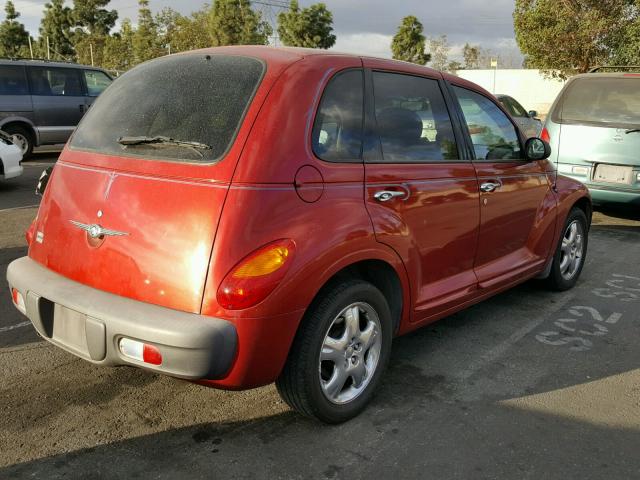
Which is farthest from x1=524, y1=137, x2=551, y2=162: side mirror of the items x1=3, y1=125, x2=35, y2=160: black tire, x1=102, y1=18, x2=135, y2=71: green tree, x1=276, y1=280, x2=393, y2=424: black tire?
x1=102, y1=18, x2=135, y2=71: green tree

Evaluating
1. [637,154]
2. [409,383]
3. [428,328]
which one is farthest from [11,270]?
[637,154]

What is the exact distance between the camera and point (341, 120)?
3.08 m

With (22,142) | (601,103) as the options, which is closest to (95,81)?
(22,142)

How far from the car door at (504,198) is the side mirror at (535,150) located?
4 cm

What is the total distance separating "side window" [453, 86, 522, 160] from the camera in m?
4.02

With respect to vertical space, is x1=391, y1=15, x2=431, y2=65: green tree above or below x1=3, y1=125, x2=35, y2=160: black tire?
above

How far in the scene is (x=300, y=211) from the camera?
8.96 feet

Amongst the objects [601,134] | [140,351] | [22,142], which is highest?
[601,134]

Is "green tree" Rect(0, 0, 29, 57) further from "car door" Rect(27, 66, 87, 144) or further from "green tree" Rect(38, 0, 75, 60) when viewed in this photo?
"car door" Rect(27, 66, 87, 144)

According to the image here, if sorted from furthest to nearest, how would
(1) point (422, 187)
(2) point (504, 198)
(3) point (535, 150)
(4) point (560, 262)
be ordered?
(4) point (560, 262) → (3) point (535, 150) → (2) point (504, 198) → (1) point (422, 187)

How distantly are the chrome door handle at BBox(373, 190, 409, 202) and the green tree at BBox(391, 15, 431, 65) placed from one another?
46.5 meters

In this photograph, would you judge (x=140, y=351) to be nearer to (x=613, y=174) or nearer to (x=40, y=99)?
(x=613, y=174)

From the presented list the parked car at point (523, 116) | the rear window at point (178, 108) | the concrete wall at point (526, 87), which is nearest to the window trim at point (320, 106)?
the rear window at point (178, 108)

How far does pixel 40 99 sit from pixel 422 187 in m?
11.7
